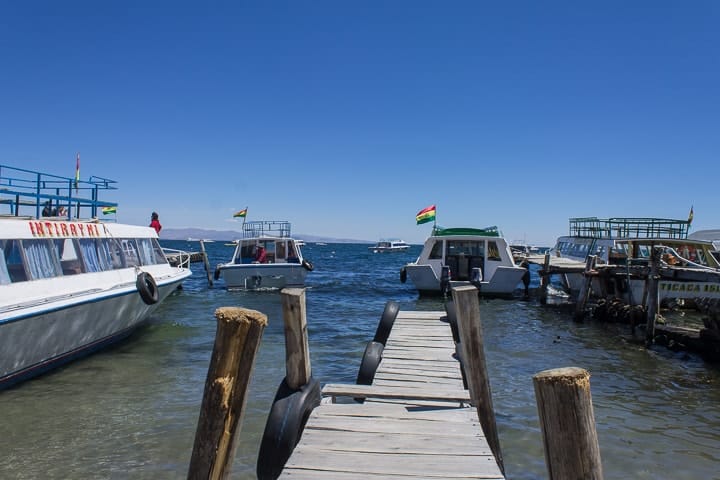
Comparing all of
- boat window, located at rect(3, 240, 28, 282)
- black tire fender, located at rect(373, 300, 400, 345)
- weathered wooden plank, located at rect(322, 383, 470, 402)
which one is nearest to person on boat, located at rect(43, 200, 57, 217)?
boat window, located at rect(3, 240, 28, 282)

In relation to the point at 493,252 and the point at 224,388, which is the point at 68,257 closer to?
the point at 224,388

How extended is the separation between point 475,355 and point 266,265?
18803 mm

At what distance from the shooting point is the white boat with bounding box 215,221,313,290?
24.1 m

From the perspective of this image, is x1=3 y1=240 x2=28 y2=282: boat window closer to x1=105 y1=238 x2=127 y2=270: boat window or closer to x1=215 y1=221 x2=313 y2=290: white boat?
x1=105 y1=238 x2=127 y2=270: boat window

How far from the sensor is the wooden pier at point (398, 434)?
423 centimetres

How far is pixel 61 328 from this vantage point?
9820 mm

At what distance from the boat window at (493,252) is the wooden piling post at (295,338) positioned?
18.6 m

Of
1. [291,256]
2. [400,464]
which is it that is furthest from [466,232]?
[400,464]

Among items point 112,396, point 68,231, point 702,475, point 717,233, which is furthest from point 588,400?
point 717,233

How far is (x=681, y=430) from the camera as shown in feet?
25.5

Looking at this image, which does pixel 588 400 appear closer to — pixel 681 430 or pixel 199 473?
pixel 199 473

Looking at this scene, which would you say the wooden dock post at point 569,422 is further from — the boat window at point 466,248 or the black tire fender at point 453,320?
the boat window at point 466,248

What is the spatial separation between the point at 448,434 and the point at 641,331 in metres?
13.0

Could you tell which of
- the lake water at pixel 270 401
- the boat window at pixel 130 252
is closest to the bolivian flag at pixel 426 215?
the lake water at pixel 270 401
